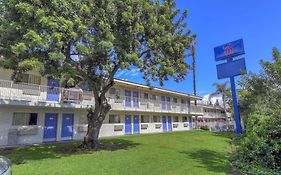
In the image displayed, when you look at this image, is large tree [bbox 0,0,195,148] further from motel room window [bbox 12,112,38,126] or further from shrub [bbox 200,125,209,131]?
shrub [bbox 200,125,209,131]

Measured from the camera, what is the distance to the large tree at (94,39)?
1019 centimetres

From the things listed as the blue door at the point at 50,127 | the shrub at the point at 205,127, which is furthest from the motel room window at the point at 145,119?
the blue door at the point at 50,127

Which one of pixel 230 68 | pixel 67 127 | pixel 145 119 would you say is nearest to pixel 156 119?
pixel 145 119

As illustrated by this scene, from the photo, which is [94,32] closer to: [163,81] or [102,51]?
[102,51]

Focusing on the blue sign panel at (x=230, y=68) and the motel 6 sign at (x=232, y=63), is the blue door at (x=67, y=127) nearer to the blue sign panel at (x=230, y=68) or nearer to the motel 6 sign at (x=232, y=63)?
the motel 6 sign at (x=232, y=63)

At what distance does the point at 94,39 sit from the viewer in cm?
1125

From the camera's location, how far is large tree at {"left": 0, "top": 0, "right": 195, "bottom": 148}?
1019cm

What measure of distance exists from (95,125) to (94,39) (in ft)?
20.2

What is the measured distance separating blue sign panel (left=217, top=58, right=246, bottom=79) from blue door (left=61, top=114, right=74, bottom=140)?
19812 millimetres

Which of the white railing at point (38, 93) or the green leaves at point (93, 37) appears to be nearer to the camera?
the green leaves at point (93, 37)

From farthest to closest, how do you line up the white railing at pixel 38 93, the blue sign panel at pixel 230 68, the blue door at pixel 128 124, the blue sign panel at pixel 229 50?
the blue door at pixel 128 124, the blue sign panel at pixel 229 50, the blue sign panel at pixel 230 68, the white railing at pixel 38 93

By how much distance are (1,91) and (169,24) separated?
43.1 ft

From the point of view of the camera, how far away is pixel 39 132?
1822cm

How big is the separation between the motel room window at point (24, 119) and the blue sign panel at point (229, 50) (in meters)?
23.3
